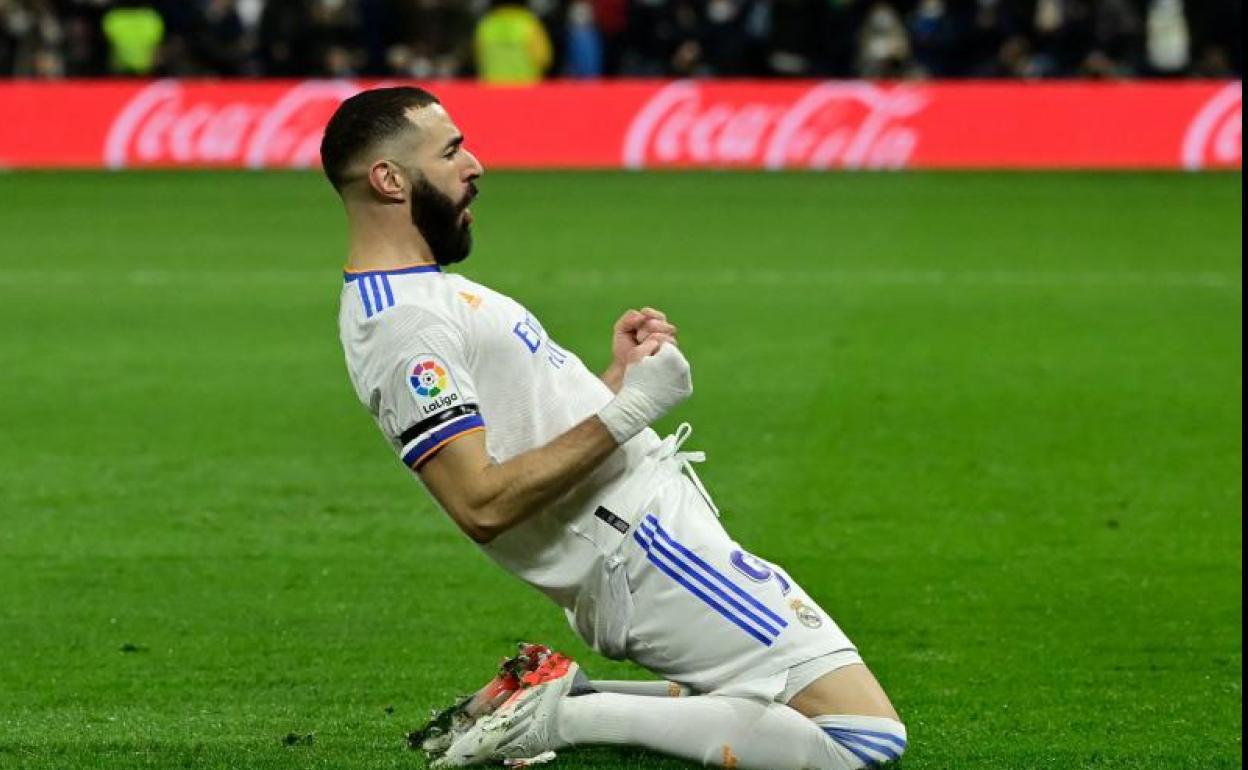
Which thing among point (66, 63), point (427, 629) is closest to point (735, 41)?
point (66, 63)

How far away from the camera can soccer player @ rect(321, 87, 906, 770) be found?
16.3 ft

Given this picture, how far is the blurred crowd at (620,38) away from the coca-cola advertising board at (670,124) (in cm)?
202

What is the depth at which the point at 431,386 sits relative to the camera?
15.9 feet

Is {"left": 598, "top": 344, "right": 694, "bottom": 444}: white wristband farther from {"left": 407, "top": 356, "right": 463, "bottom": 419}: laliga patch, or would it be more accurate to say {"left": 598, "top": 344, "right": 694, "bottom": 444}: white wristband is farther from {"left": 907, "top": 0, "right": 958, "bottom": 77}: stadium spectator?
{"left": 907, "top": 0, "right": 958, "bottom": 77}: stadium spectator

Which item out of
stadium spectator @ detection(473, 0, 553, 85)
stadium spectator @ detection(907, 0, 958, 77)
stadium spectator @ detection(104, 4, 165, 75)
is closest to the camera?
stadium spectator @ detection(907, 0, 958, 77)

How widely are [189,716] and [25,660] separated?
0.93 m

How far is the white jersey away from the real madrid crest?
18.8 inches

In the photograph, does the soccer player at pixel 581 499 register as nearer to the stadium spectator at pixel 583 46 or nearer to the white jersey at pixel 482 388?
the white jersey at pixel 482 388

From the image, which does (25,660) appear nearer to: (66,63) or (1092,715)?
(1092,715)

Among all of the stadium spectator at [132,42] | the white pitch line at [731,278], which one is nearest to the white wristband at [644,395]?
the white pitch line at [731,278]

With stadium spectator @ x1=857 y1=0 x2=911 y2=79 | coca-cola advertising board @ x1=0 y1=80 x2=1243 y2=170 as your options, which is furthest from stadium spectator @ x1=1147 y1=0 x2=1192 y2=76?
stadium spectator @ x1=857 y1=0 x2=911 y2=79

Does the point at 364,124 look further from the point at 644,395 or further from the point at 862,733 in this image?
the point at 862,733

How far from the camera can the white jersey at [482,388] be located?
4.88 metres

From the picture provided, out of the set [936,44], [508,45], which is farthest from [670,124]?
[936,44]
